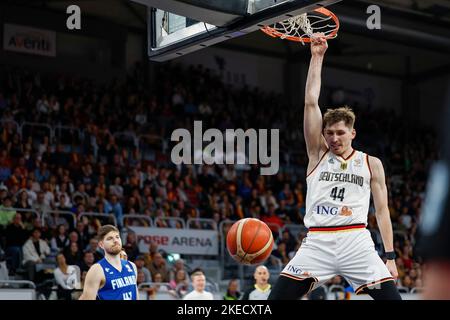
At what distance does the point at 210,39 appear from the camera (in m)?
6.73

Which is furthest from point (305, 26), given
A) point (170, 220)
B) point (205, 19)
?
point (170, 220)

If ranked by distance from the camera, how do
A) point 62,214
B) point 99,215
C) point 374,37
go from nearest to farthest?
point 62,214 < point 99,215 < point 374,37

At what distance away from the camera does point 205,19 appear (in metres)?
6.52

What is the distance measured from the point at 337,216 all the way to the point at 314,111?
0.78 metres

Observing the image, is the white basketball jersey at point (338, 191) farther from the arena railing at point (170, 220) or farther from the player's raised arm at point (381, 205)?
the arena railing at point (170, 220)

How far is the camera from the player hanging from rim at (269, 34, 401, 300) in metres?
5.33

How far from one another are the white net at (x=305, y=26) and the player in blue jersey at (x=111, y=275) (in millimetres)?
2409

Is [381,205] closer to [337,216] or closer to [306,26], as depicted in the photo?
[337,216]

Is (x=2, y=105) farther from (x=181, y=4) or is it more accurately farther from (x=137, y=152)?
(x=181, y=4)

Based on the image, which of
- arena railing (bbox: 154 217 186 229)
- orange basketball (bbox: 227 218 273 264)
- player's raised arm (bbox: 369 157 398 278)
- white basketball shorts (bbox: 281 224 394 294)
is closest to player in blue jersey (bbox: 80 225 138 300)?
orange basketball (bbox: 227 218 273 264)

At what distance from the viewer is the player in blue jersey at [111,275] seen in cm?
702

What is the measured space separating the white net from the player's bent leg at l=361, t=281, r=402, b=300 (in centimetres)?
235
